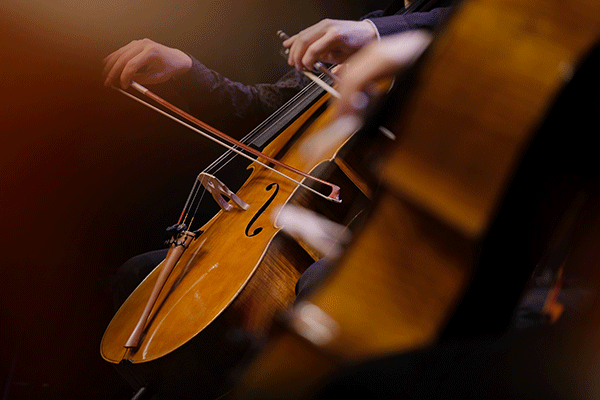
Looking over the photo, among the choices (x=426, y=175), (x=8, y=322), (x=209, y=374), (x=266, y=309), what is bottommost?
(x=8, y=322)

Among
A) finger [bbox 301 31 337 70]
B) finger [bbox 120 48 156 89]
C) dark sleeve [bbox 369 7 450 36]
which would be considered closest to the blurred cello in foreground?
finger [bbox 301 31 337 70]

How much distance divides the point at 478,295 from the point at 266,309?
1.39 feet

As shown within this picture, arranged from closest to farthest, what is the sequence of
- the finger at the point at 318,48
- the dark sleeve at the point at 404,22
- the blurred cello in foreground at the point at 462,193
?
the blurred cello in foreground at the point at 462,193 → the finger at the point at 318,48 → the dark sleeve at the point at 404,22

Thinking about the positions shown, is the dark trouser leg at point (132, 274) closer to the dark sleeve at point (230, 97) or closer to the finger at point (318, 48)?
the dark sleeve at point (230, 97)

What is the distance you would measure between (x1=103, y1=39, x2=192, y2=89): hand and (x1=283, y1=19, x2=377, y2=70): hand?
61 centimetres

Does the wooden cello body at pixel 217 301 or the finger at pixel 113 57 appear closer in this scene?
the wooden cello body at pixel 217 301

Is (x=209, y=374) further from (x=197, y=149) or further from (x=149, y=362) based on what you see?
(x=197, y=149)

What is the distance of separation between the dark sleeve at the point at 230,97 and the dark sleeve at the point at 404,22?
61cm

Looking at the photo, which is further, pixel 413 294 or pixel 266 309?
pixel 266 309

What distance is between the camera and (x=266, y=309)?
0.63 m

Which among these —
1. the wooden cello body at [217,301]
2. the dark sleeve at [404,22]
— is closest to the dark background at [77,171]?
the wooden cello body at [217,301]

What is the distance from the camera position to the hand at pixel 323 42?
51 centimetres

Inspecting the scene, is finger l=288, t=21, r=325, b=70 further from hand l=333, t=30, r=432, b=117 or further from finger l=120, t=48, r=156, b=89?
finger l=120, t=48, r=156, b=89

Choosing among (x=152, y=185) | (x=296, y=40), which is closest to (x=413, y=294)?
(x=296, y=40)
